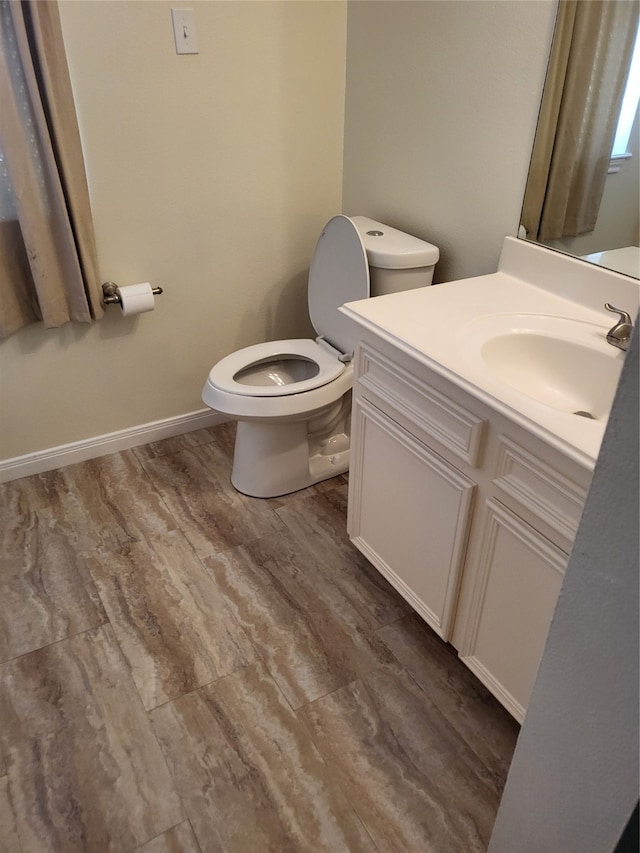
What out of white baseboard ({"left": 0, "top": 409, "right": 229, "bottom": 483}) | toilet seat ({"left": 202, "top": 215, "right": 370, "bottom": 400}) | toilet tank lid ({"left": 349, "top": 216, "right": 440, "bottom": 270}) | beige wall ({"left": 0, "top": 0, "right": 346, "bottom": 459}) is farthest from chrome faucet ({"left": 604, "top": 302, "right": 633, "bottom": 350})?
beige wall ({"left": 0, "top": 0, "right": 346, "bottom": 459})

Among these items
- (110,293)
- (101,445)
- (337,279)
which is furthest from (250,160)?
(101,445)

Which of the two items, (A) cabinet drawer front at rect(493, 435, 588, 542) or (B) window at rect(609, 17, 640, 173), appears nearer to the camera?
(A) cabinet drawer front at rect(493, 435, 588, 542)

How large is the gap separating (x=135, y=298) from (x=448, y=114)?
1131mm

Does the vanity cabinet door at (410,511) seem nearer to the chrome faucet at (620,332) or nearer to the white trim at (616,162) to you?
the chrome faucet at (620,332)

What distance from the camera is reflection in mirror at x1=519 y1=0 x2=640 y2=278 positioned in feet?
4.64

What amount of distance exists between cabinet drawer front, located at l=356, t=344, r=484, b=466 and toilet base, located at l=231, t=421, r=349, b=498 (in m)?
0.58

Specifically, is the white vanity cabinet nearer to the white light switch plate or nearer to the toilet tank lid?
the toilet tank lid

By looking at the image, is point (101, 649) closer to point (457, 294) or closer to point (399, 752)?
point (399, 752)

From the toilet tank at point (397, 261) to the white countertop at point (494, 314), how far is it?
0.25 m

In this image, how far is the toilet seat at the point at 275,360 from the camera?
6.63 ft

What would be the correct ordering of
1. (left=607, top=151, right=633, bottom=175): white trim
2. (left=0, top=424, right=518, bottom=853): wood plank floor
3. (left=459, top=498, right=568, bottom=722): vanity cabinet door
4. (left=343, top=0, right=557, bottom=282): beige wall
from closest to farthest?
(left=459, top=498, right=568, bottom=722): vanity cabinet door < (left=0, top=424, right=518, bottom=853): wood plank floor < (left=607, top=151, right=633, bottom=175): white trim < (left=343, top=0, right=557, bottom=282): beige wall

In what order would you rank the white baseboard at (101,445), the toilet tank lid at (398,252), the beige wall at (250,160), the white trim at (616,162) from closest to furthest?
1. the white trim at (616,162)
2. the beige wall at (250,160)
3. the toilet tank lid at (398,252)
4. the white baseboard at (101,445)

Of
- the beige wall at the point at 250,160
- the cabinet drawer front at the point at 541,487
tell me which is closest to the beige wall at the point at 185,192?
the beige wall at the point at 250,160

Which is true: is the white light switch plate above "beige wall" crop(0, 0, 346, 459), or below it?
above
